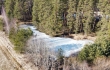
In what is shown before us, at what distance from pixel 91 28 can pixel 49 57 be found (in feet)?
45.3

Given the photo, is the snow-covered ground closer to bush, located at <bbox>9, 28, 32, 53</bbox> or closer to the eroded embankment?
bush, located at <bbox>9, 28, 32, 53</bbox>

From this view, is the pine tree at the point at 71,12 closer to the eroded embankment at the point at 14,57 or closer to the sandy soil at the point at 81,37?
the sandy soil at the point at 81,37

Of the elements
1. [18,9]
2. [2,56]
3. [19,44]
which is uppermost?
[18,9]

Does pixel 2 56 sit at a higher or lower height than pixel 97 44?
lower

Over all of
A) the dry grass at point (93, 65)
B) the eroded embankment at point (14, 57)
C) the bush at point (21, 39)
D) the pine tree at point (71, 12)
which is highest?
the pine tree at point (71, 12)

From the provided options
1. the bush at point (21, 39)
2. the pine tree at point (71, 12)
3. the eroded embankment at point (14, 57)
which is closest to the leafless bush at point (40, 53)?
the eroded embankment at point (14, 57)

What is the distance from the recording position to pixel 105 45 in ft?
60.4

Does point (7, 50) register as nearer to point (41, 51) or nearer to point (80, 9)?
point (41, 51)

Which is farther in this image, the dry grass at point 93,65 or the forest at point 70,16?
the forest at point 70,16

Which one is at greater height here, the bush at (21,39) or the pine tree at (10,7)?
the pine tree at (10,7)

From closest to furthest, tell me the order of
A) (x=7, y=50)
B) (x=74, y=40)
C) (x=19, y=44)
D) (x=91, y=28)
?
(x=19, y=44) < (x=7, y=50) < (x=74, y=40) < (x=91, y=28)

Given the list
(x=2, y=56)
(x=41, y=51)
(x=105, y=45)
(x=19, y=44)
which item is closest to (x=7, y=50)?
(x=2, y=56)

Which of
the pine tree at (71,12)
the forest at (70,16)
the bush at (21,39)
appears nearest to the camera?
the bush at (21,39)

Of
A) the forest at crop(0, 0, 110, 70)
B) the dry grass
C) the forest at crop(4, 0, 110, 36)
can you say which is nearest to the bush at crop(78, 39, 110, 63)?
the dry grass
